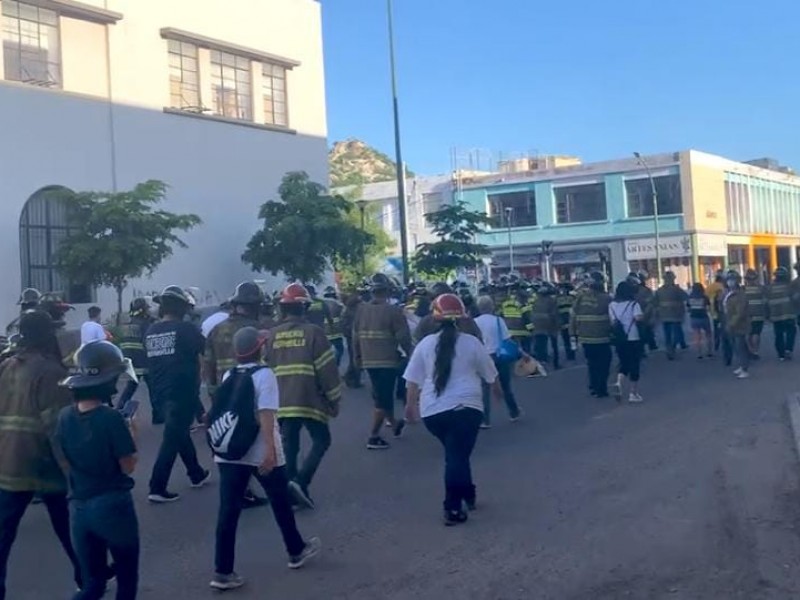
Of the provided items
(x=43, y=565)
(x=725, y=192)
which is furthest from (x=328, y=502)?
(x=725, y=192)

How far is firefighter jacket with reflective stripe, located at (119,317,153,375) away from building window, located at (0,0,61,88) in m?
14.8

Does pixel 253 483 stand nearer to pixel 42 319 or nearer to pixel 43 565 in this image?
pixel 43 565

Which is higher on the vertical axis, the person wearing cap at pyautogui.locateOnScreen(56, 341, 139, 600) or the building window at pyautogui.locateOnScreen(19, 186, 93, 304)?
the building window at pyautogui.locateOnScreen(19, 186, 93, 304)

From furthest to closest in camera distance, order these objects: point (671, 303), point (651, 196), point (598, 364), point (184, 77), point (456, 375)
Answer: point (651, 196) → point (184, 77) → point (671, 303) → point (598, 364) → point (456, 375)

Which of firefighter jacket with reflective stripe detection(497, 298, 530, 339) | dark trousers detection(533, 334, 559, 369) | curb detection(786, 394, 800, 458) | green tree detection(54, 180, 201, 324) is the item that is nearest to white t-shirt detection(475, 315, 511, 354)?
curb detection(786, 394, 800, 458)

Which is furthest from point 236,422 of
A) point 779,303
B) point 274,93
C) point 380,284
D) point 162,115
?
point 274,93

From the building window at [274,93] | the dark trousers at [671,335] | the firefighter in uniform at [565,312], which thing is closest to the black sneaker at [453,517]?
the firefighter in uniform at [565,312]

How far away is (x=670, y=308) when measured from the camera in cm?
2191

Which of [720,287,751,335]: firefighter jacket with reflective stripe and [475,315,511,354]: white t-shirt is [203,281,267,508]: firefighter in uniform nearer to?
[475,315,511,354]: white t-shirt

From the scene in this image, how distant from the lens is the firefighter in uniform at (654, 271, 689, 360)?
71.4 feet

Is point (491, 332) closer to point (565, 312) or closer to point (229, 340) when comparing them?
point (229, 340)

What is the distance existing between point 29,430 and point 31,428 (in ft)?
0.07

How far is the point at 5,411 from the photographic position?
21.7ft

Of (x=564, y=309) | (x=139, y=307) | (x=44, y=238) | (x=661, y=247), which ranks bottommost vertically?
(x=564, y=309)
